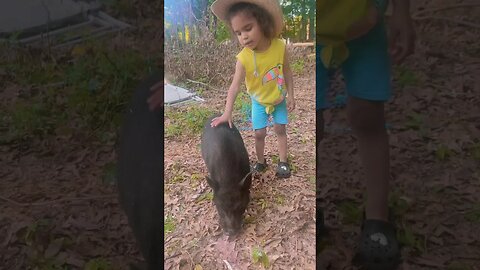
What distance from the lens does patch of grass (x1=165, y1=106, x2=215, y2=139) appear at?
207 cm

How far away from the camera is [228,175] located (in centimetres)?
211

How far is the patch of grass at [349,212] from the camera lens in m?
2.38

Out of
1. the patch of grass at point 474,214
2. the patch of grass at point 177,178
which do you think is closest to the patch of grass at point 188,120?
the patch of grass at point 177,178

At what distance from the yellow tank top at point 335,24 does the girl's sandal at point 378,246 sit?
687 mm

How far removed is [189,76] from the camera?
205cm

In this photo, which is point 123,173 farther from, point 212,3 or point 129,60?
point 212,3

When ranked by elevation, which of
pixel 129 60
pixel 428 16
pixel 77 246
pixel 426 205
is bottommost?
pixel 77 246

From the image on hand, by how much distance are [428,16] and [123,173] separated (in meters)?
1.40

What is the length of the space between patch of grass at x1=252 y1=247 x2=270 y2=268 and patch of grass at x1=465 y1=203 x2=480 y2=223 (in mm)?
908

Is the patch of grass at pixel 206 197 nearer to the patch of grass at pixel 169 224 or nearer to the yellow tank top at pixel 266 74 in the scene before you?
the patch of grass at pixel 169 224

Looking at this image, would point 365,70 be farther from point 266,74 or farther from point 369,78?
point 266,74

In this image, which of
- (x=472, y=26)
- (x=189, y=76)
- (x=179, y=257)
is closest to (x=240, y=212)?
(x=179, y=257)

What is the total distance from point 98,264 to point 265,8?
1.36 meters

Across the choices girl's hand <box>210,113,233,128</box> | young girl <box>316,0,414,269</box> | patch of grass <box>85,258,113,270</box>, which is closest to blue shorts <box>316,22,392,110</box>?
young girl <box>316,0,414,269</box>
